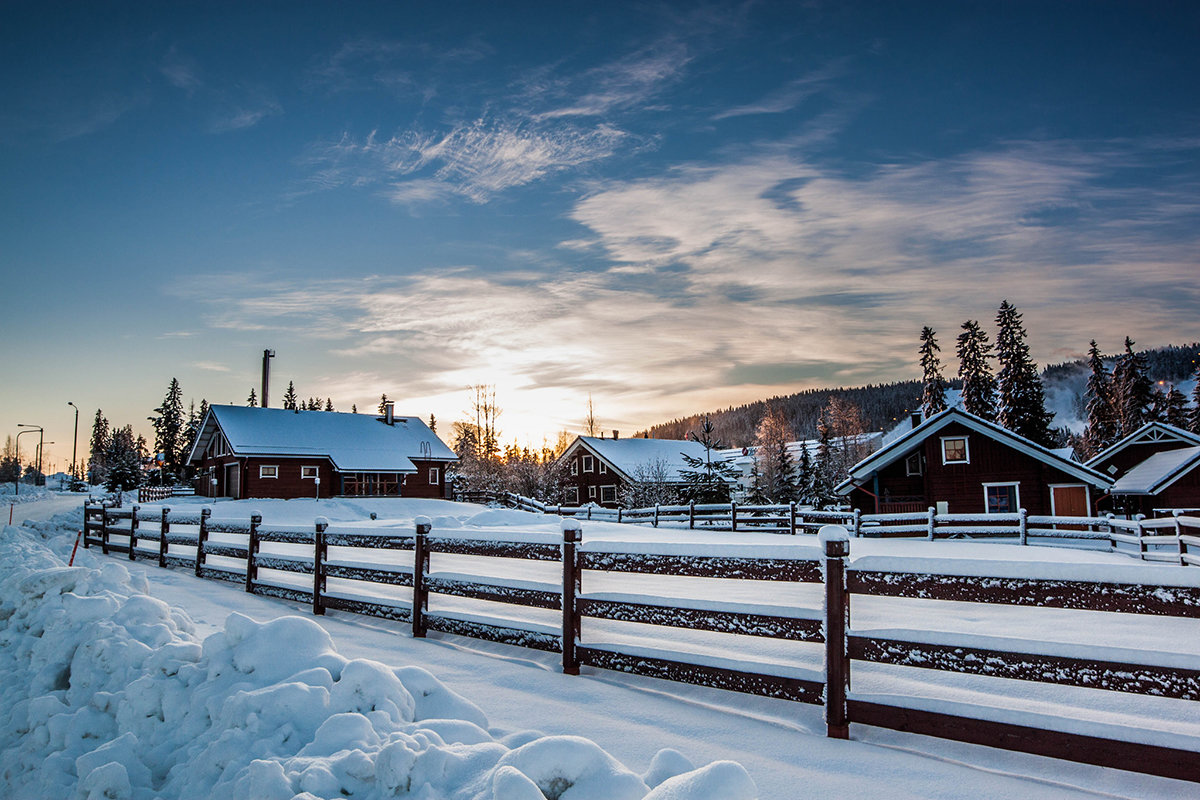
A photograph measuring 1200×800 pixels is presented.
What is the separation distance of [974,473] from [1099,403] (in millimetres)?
36960

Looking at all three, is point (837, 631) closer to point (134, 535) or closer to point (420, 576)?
point (420, 576)

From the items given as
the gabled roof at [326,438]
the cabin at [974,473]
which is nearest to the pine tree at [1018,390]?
the cabin at [974,473]

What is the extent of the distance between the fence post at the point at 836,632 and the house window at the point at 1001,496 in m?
27.9

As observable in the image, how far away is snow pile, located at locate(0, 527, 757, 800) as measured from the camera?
131 inches

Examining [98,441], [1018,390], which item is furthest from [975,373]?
[98,441]

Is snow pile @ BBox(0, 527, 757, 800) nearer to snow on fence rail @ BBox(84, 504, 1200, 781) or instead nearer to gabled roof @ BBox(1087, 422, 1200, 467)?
snow on fence rail @ BBox(84, 504, 1200, 781)

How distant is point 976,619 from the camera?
868 centimetres

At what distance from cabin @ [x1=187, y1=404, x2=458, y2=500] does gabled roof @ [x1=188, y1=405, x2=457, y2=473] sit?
0.17 ft

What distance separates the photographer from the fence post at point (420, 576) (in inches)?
314

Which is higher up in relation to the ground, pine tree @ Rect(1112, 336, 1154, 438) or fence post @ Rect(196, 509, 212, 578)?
pine tree @ Rect(1112, 336, 1154, 438)

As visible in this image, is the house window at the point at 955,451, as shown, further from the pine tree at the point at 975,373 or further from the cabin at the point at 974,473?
the pine tree at the point at 975,373

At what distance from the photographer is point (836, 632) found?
4.67 m

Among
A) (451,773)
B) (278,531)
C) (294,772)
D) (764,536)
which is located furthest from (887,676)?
(764,536)

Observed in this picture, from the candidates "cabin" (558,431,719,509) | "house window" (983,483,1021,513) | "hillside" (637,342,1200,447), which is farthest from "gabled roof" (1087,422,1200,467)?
"hillside" (637,342,1200,447)
